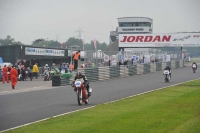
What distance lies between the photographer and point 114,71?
139ft

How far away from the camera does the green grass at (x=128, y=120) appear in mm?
11320

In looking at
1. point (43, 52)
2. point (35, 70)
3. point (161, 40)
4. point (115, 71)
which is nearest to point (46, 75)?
point (35, 70)

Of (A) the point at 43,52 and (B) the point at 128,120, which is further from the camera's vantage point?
(A) the point at 43,52

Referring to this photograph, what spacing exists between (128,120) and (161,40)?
62.9 metres

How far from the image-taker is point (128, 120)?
12883 millimetres

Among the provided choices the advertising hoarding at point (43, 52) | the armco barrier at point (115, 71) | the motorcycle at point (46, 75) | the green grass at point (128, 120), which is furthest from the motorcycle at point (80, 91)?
the advertising hoarding at point (43, 52)

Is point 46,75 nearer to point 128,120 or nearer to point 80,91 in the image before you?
point 80,91

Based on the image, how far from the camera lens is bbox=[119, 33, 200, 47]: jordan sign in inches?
2854

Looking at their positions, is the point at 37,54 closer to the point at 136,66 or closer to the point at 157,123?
the point at 136,66

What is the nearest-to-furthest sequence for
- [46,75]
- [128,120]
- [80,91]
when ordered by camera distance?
[128,120], [80,91], [46,75]

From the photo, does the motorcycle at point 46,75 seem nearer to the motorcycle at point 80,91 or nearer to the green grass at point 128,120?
the motorcycle at point 80,91

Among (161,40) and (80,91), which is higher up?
(161,40)

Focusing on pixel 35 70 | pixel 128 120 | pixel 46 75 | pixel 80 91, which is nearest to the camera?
pixel 128 120

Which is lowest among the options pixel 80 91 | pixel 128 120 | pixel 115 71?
pixel 128 120
